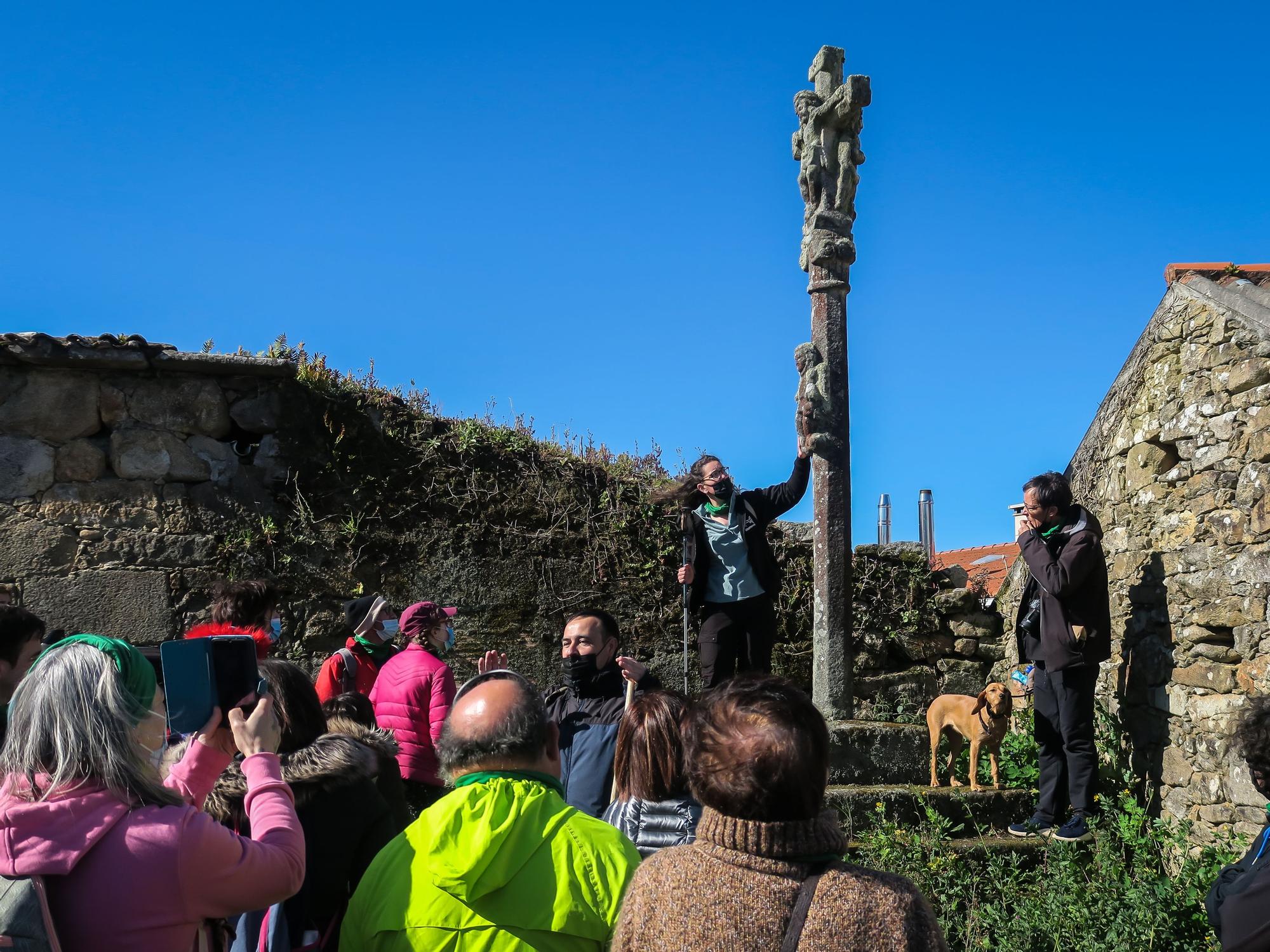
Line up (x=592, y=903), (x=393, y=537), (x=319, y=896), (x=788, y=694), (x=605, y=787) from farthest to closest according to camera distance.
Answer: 1. (x=393, y=537)
2. (x=605, y=787)
3. (x=319, y=896)
4. (x=592, y=903)
5. (x=788, y=694)

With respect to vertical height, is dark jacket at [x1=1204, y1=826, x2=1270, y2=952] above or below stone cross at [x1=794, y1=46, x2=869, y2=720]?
below

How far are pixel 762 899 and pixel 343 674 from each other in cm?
332

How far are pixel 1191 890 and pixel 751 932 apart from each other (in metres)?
3.56

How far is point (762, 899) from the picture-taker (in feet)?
5.69

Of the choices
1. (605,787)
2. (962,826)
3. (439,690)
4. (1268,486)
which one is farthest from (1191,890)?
(439,690)

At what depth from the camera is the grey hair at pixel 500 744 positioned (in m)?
2.37

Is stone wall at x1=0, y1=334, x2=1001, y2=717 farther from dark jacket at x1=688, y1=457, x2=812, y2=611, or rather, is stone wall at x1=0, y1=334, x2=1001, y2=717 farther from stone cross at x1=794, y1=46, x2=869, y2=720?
dark jacket at x1=688, y1=457, x2=812, y2=611

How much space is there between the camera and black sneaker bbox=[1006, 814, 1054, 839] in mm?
5160

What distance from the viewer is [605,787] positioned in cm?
355

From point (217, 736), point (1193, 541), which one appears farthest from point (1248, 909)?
point (1193, 541)

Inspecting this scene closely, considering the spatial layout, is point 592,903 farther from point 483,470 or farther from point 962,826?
point 483,470

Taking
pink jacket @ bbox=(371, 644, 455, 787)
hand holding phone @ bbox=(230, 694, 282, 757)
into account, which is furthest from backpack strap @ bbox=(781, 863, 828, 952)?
pink jacket @ bbox=(371, 644, 455, 787)

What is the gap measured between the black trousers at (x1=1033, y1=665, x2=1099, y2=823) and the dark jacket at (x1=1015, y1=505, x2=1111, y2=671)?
10 cm

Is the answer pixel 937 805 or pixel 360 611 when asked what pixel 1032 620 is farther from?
pixel 360 611
